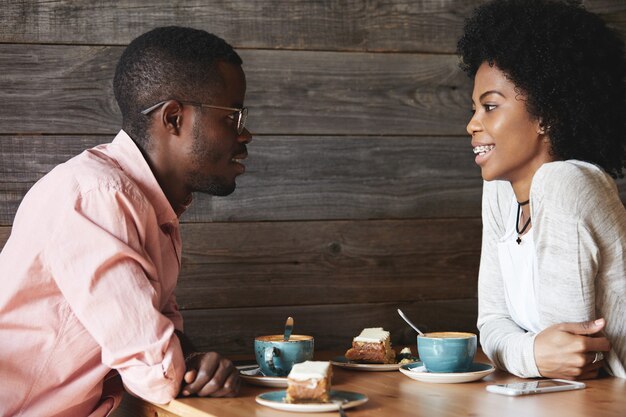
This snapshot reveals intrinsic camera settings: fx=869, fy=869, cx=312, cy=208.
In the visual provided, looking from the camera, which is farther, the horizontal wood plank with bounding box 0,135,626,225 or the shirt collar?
the horizontal wood plank with bounding box 0,135,626,225

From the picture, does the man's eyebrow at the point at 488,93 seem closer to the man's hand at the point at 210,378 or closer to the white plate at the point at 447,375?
the white plate at the point at 447,375

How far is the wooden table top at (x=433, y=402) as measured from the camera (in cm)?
121

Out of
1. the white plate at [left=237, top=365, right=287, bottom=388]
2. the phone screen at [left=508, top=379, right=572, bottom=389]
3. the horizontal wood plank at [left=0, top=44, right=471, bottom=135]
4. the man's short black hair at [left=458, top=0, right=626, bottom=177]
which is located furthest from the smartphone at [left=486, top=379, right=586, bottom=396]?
the horizontal wood plank at [left=0, top=44, right=471, bottom=135]

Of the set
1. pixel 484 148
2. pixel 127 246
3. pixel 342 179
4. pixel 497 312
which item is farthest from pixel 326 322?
pixel 127 246

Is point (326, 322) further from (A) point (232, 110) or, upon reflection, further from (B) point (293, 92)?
(A) point (232, 110)

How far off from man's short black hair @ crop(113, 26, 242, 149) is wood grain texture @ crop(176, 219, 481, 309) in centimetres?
48

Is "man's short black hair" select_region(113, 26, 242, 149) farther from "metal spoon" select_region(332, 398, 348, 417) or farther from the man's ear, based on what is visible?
"metal spoon" select_region(332, 398, 348, 417)

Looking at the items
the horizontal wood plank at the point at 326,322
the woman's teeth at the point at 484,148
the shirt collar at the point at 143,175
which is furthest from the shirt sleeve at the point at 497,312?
the shirt collar at the point at 143,175

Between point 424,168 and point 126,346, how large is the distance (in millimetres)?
Result: 1122

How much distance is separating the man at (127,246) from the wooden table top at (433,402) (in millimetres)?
60

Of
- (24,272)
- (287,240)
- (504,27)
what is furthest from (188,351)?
(504,27)

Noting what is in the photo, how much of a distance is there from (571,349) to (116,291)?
0.74 m

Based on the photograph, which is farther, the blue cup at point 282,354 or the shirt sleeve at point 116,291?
the blue cup at point 282,354

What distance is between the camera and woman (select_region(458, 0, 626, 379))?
1475mm
